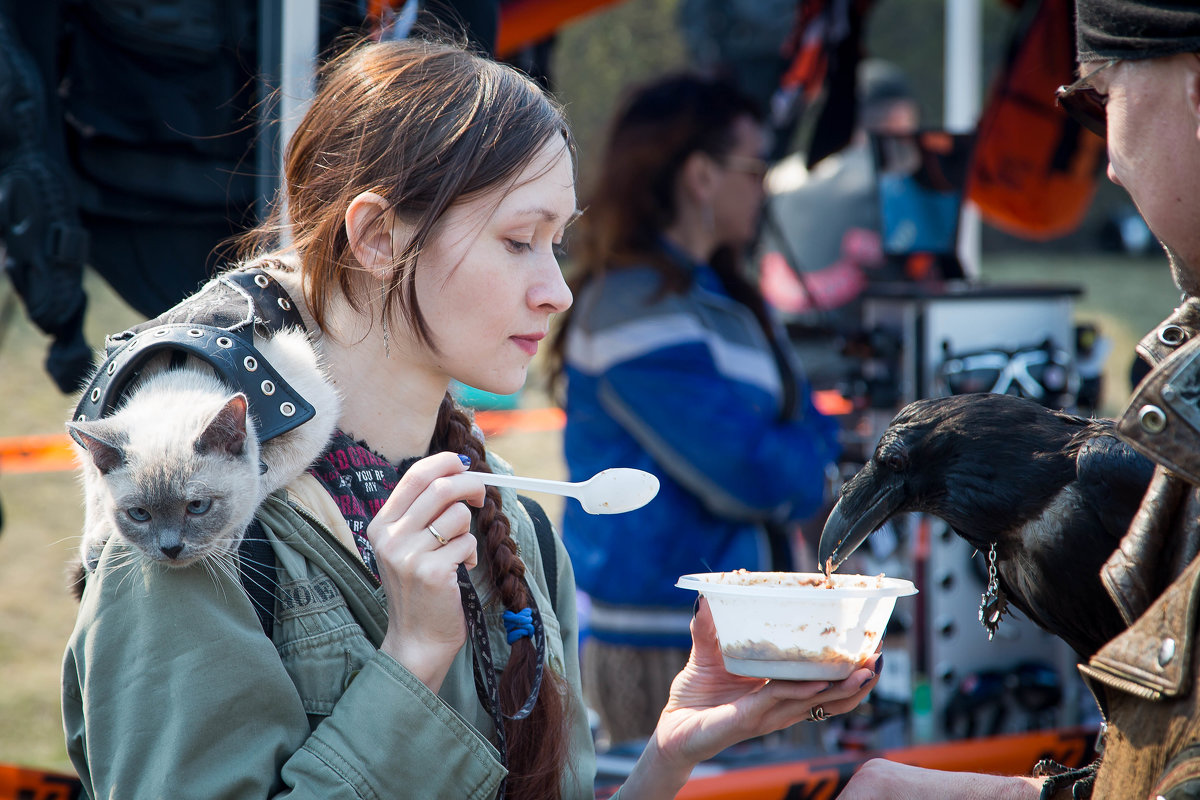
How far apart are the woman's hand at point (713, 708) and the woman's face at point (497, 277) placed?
47cm

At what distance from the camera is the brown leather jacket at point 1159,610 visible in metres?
0.95

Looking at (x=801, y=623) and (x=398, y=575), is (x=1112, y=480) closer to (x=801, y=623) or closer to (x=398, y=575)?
(x=801, y=623)

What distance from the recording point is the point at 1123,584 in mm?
1063

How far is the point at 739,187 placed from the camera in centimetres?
359

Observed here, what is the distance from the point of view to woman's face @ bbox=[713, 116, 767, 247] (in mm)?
3570

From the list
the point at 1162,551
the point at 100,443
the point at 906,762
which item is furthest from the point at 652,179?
the point at 1162,551

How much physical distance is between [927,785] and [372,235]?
1063 mm

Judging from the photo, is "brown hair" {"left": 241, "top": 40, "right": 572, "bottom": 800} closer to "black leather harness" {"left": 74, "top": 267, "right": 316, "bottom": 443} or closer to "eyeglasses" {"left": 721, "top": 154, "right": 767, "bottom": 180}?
"black leather harness" {"left": 74, "top": 267, "right": 316, "bottom": 443}

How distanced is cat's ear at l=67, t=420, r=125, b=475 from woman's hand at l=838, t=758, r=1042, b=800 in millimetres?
1036

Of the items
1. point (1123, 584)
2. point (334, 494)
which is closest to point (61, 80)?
point (334, 494)

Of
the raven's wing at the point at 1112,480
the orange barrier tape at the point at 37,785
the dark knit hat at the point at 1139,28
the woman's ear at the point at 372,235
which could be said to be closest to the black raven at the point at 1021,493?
the raven's wing at the point at 1112,480

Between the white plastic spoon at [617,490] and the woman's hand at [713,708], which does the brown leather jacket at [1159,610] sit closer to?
the woman's hand at [713,708]

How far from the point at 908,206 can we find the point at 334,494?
124 inches

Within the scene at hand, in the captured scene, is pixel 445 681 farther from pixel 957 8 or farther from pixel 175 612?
pixel 957 8
